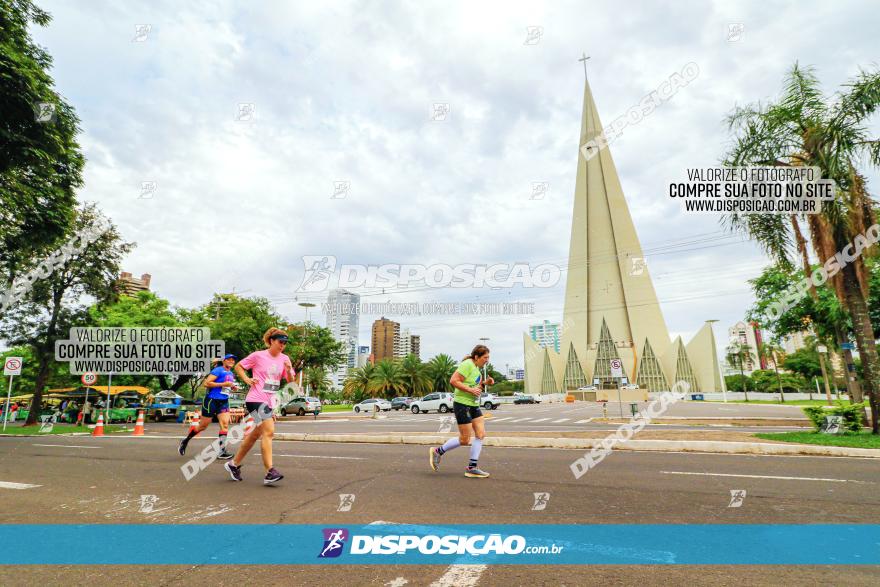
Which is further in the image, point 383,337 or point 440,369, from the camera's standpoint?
point 383,337

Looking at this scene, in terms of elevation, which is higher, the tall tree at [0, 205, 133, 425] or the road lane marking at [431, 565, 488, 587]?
the tall tree at [0, 205, 133, 425]

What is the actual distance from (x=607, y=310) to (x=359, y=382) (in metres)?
46.0

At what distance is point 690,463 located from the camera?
7805 millimetres

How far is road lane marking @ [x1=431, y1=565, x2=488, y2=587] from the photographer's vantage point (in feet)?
9.21

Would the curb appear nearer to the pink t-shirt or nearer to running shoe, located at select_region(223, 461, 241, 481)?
running shoe, located at select_region(223, 461, 241, 481)

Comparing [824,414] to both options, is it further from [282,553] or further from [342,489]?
[282,553]

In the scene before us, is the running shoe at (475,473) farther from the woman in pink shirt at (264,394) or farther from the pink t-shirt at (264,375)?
the pink t-shirt at (264,375)

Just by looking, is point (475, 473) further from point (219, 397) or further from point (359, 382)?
point (359, 382)

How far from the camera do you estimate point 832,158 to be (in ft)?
34.7

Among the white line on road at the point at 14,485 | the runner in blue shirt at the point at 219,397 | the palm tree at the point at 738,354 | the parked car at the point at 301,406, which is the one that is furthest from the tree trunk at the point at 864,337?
the palm tree at the point at 738,354

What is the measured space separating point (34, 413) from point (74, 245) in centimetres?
843

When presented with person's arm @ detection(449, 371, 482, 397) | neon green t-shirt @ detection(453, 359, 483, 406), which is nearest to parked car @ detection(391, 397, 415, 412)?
neon green t-shirt @ detection(453, 359, 483, 406)

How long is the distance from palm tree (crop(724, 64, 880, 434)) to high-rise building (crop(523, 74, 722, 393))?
69.1 meters

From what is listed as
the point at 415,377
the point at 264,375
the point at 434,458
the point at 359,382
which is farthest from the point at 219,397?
the point at 359,382
